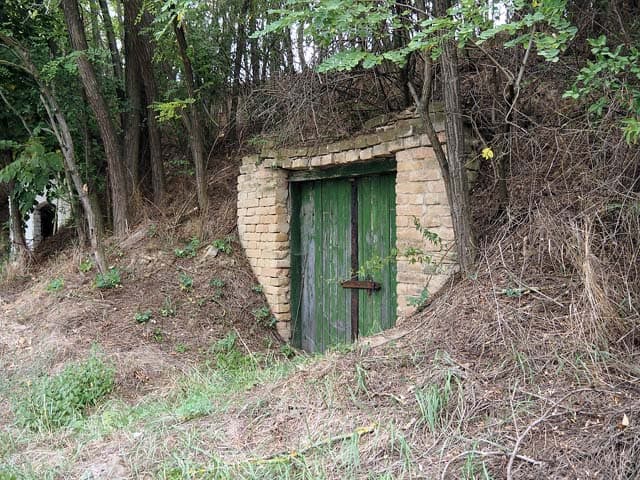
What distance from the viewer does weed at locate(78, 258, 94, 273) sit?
20.9 feet

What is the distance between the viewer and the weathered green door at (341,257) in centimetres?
518

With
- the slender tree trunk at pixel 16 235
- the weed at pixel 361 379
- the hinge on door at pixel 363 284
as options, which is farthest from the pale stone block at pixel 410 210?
the slender tree trunk at pixel 16 235

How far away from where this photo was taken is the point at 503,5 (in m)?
3.34

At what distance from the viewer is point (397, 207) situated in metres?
4.59

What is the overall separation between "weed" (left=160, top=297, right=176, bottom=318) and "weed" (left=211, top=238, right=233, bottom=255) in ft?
2.97

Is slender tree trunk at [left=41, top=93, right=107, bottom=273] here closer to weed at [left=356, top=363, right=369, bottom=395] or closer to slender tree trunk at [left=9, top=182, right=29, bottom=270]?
slender tree trunk at [left=9, top=182, right=29, bottom=270]

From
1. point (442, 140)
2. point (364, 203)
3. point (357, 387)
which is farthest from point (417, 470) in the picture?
point (364, 203)

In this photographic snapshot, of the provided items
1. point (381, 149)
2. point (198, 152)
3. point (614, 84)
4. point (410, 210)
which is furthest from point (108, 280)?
point (614, 84)

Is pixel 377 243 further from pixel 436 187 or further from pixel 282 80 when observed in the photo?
pixel 282 80

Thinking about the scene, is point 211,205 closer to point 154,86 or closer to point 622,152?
point 154,86

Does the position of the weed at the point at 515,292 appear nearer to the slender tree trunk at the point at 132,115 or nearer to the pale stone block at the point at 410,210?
the pale stone block at the point at 410,210

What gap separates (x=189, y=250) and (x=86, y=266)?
1.27m

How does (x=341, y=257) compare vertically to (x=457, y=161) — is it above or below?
below

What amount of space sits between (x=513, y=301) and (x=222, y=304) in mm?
3459
